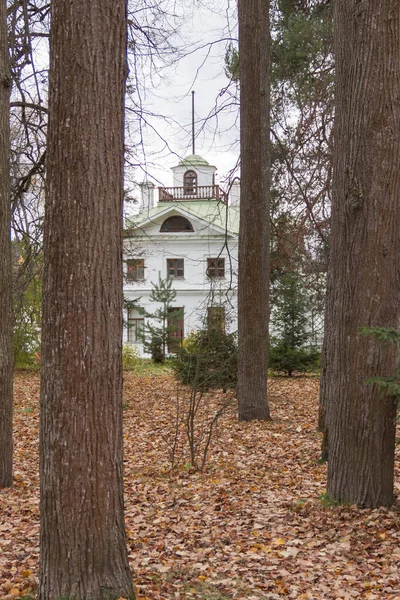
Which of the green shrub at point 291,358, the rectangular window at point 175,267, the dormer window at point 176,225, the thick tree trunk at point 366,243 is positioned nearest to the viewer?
the thick tree trunk at point 366,243

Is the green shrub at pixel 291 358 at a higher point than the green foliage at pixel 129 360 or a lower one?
higher

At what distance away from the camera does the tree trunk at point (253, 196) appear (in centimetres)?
1071

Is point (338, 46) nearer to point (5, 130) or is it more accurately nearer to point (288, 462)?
point (5, 130)

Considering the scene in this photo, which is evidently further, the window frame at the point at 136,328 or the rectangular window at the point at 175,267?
the rectangular window at the point at 175,267

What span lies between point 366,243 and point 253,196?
541 centimetres

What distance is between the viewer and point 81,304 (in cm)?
367

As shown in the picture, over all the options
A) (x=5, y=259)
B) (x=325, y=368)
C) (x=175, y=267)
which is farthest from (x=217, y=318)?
(x=175, y=267)

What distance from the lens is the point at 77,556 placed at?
3752 mm

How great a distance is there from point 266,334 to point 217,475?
3815mm

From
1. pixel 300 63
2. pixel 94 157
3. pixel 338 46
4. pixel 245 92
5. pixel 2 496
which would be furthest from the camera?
pixel 300 63

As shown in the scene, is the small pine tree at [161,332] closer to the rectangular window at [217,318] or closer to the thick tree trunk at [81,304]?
the rectangular window at [217,318]

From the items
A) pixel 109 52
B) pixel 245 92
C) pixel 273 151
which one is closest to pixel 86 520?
pixel 109 52

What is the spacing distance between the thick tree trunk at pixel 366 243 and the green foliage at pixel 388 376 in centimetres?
11

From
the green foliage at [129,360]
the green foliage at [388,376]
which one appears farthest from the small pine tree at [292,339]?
the green foliage at [388,376]
